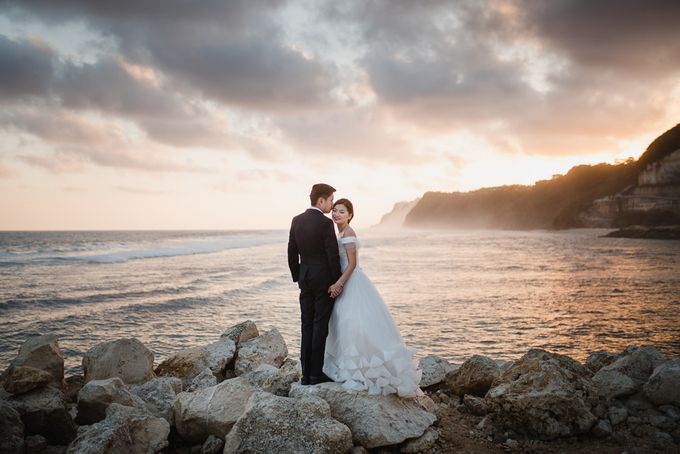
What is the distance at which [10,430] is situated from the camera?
3.90 m

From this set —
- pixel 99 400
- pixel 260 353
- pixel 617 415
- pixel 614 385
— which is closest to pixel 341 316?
pixel 99 400

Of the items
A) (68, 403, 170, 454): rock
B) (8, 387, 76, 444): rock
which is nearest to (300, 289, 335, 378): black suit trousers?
(68, 403, 170, 454): rock

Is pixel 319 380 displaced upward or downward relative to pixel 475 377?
upward

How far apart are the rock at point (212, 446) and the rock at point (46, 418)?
1.52 m

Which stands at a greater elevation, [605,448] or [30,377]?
[30,377]

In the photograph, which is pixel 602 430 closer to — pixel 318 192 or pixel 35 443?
pixel 318 192

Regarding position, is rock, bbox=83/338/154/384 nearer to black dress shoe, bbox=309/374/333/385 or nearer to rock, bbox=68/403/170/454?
rock, bbox=68/403/170/454

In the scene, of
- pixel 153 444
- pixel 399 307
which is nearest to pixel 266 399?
pixel 153 444

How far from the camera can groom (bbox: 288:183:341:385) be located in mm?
4934

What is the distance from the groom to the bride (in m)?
0.13

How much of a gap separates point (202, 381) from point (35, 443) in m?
2.24

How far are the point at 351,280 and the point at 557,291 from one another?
1449 cm

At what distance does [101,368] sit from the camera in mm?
6238

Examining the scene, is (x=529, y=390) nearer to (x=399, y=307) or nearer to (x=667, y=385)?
(x=667, y=385)
